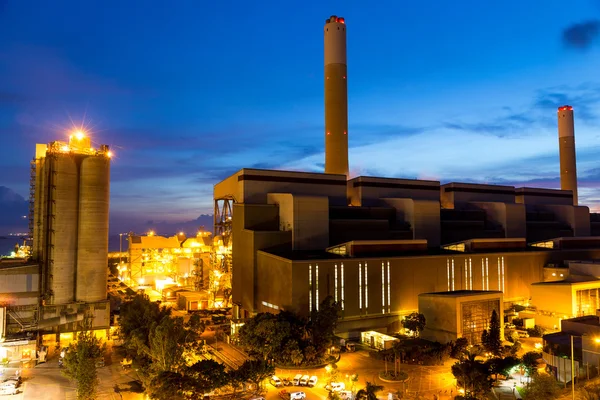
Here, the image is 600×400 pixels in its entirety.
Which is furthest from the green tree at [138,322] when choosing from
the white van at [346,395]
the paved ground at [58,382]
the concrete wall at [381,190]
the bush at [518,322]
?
the bush at [518,322]

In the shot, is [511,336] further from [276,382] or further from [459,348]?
[276,382]

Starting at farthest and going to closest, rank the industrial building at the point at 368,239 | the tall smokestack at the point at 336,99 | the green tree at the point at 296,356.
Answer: the tall smokestack at the point at 336,99, the industrial building at the point at 368,239, the green tree at the point at 296,356

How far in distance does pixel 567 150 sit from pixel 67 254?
11214 cm

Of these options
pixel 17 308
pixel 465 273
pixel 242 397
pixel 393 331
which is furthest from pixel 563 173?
pixel 17 308

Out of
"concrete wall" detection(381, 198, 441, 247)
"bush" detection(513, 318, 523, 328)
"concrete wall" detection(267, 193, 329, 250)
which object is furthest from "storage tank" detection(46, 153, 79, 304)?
"bush" detection(513, 318, 523, 328)

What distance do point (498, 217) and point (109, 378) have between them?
6832cm

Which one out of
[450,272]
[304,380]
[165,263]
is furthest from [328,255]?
[165,263]

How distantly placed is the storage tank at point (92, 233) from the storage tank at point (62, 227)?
890 mm

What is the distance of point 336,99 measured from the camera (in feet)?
269

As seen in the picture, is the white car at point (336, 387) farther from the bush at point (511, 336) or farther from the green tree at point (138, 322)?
the bush at point (511, 336)

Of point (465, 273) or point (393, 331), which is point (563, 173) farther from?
point (393, 331)

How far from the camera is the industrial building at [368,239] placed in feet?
176

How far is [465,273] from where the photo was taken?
6288cm

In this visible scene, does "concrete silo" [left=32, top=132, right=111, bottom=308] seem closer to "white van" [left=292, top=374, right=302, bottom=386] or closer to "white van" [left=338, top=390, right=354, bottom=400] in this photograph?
"white van" [left=292, top=374, right=302, bottom=386]
